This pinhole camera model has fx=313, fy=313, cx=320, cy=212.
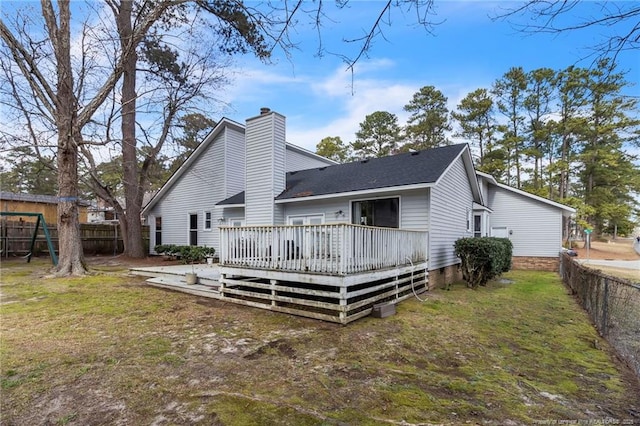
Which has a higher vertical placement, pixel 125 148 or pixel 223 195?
pixel 125 148

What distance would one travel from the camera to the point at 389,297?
7.63 metres

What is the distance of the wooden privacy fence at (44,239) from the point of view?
15.6m

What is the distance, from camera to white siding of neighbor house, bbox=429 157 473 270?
947cm

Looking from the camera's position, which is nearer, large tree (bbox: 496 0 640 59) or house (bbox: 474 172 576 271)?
large tree (bbox: 496 0 640 59)

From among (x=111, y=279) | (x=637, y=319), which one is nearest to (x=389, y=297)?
(x=637, y=319)

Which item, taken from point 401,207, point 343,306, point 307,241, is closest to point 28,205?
point 307,241

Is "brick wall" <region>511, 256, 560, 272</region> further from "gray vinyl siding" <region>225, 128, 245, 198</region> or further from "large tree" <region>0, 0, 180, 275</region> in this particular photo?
"large tree" <region>0, 0, 180, 275</region>

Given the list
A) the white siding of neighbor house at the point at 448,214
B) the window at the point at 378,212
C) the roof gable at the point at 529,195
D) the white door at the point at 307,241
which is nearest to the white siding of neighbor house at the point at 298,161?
the window at the point at 378,212

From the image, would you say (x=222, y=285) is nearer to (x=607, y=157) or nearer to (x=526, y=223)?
(x=526, y=223)

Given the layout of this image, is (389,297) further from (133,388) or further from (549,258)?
(549,258)

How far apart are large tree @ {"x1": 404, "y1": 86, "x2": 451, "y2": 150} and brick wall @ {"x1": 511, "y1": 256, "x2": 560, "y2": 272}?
15804 millimetres

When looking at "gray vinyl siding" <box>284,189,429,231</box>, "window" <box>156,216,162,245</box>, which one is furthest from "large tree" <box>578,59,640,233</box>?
"window" <box>156,216,162,245</box>

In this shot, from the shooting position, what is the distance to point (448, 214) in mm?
10586

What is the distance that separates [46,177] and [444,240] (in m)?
37.0
